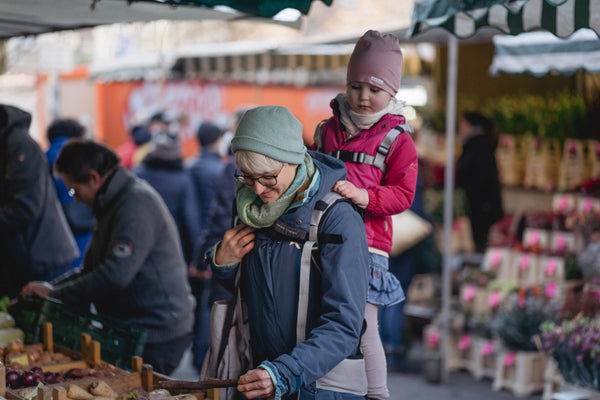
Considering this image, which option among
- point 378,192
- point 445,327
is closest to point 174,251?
point 378,192

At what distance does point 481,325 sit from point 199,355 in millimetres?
2455

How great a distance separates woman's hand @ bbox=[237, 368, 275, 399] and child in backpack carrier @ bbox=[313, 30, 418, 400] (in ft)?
1.87

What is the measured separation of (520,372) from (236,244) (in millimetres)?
4095

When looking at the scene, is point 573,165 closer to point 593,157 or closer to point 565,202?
point 593,157

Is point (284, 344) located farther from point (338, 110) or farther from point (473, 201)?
point (473, 201)

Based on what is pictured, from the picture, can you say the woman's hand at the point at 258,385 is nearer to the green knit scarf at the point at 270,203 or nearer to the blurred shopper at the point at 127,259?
the green knit scarf at the point at 270,203

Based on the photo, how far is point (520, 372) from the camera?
19.3 ft

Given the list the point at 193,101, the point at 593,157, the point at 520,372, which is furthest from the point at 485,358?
the point at 193,101

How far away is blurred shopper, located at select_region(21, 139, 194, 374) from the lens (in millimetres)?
3656

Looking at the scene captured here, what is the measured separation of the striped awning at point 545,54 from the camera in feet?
20.0

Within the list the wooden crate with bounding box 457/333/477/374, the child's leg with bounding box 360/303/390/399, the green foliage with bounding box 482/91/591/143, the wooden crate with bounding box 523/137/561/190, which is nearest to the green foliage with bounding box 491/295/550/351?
the wooden crate with bounding box 457/333/477/374

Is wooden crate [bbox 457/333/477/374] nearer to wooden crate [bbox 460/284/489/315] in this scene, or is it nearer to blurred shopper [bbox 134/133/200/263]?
wooden crate [bbox 460/284/489/315]

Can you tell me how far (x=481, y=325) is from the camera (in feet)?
21.3

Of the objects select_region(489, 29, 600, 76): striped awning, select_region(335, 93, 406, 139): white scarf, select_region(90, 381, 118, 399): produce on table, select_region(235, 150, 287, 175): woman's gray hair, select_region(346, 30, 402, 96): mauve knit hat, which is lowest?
select_region(90, 381, 118, 399): produce on table
